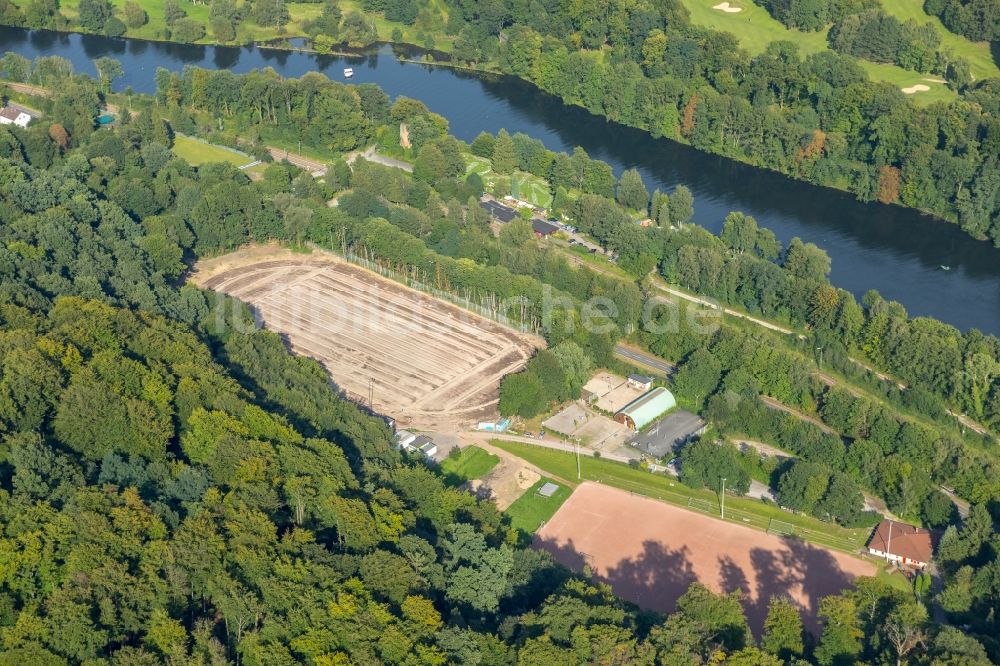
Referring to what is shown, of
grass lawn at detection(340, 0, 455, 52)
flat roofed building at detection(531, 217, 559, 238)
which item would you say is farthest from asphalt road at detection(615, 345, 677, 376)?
grass lawn at detection(340, 0, 455, 52)

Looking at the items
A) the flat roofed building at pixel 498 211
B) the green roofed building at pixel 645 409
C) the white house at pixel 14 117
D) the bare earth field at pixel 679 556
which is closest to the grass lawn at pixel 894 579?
the bare earth field at pixel 679 556

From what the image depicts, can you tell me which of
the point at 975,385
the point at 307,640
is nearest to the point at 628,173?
the point at 975,385

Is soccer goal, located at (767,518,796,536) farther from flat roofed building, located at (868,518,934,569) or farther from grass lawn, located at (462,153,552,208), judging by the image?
grass lawn, located at (462,153,552,208)

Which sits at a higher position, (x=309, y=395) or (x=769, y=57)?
(x=769, y=57)

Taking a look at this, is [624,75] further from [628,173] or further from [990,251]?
[990,251]

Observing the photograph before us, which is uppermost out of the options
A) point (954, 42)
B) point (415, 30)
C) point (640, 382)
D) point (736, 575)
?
point (954, 42)

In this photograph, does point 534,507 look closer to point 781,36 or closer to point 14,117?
point 14,117

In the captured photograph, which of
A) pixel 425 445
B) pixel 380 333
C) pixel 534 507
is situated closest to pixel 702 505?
pixel 534 507
